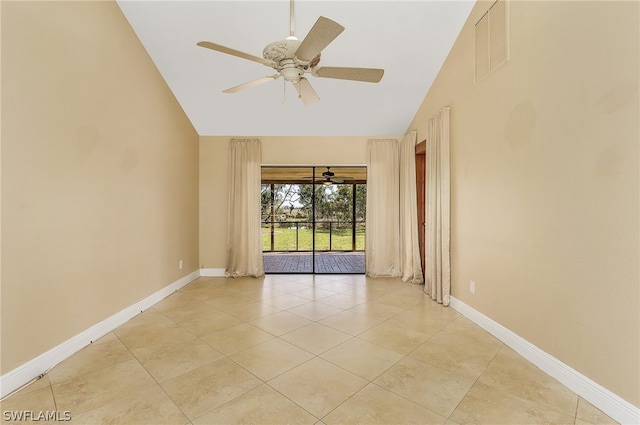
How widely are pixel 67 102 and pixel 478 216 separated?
159 inches

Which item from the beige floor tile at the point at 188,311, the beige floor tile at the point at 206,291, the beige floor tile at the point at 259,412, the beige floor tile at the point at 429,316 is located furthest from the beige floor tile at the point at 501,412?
the beige floor tile at the point at 206,291

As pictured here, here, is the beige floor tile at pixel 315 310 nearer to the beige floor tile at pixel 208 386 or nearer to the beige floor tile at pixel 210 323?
the beige floor tile at pixel 210 323

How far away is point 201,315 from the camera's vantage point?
340cm

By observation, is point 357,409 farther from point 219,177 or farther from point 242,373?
point 219,177

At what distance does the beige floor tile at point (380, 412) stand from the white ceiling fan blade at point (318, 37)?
90.0 inches

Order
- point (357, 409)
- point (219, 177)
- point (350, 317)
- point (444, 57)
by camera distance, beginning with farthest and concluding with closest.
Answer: point (219, 177) → point (444, 57) → point (350, 317) → point (357, 409)

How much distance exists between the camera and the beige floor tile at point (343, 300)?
149 inches

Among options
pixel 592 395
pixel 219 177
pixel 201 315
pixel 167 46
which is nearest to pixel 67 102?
pixel 167 46

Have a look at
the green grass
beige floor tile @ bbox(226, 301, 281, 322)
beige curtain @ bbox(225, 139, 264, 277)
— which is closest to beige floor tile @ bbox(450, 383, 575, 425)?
beige floor tile @ bbox(226, 301, 281, 322)

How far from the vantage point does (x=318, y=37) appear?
6.07 ft

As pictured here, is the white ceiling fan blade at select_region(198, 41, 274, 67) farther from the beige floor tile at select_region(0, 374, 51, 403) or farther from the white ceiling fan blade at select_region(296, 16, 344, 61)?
the beige floor tile at select_region(0, 374, 51, 403)

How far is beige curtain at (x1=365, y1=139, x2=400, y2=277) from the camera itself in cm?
524

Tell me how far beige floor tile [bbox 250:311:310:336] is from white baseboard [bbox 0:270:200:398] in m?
1.41

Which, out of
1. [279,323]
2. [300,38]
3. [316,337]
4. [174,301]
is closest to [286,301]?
[279,323]
